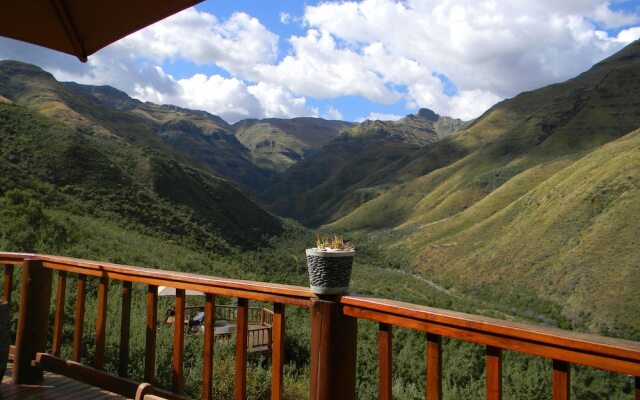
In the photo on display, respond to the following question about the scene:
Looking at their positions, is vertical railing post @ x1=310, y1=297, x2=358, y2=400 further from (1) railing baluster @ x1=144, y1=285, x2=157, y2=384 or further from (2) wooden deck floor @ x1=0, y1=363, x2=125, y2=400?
(2) wooden deck floor @ x1=0, y1=363, x2=125, y2=400

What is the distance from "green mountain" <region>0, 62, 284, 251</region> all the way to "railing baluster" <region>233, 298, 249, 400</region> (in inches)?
801

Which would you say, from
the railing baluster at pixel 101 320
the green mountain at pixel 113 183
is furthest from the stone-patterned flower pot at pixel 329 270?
the green mountain at pixel 113 183

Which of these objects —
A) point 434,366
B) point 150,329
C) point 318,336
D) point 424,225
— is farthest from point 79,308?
point 424,225

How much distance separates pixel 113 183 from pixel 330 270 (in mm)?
37635

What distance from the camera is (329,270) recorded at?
214 cm

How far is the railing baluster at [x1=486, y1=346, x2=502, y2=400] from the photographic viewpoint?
5.59 feet

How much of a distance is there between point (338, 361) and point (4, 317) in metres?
2.21

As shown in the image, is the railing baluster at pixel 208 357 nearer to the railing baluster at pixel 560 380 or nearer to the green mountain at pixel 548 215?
the railing baluster at pixel 560 380

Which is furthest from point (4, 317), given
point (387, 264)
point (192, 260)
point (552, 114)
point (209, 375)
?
point (552, 114)

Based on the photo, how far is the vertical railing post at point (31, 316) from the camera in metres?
3.19

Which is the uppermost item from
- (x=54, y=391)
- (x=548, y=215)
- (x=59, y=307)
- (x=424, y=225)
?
(x=548, y=215)

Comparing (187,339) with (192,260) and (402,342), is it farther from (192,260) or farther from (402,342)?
(192,260)

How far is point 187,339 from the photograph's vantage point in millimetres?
6934

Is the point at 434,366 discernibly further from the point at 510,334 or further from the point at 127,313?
the point at 127,313
